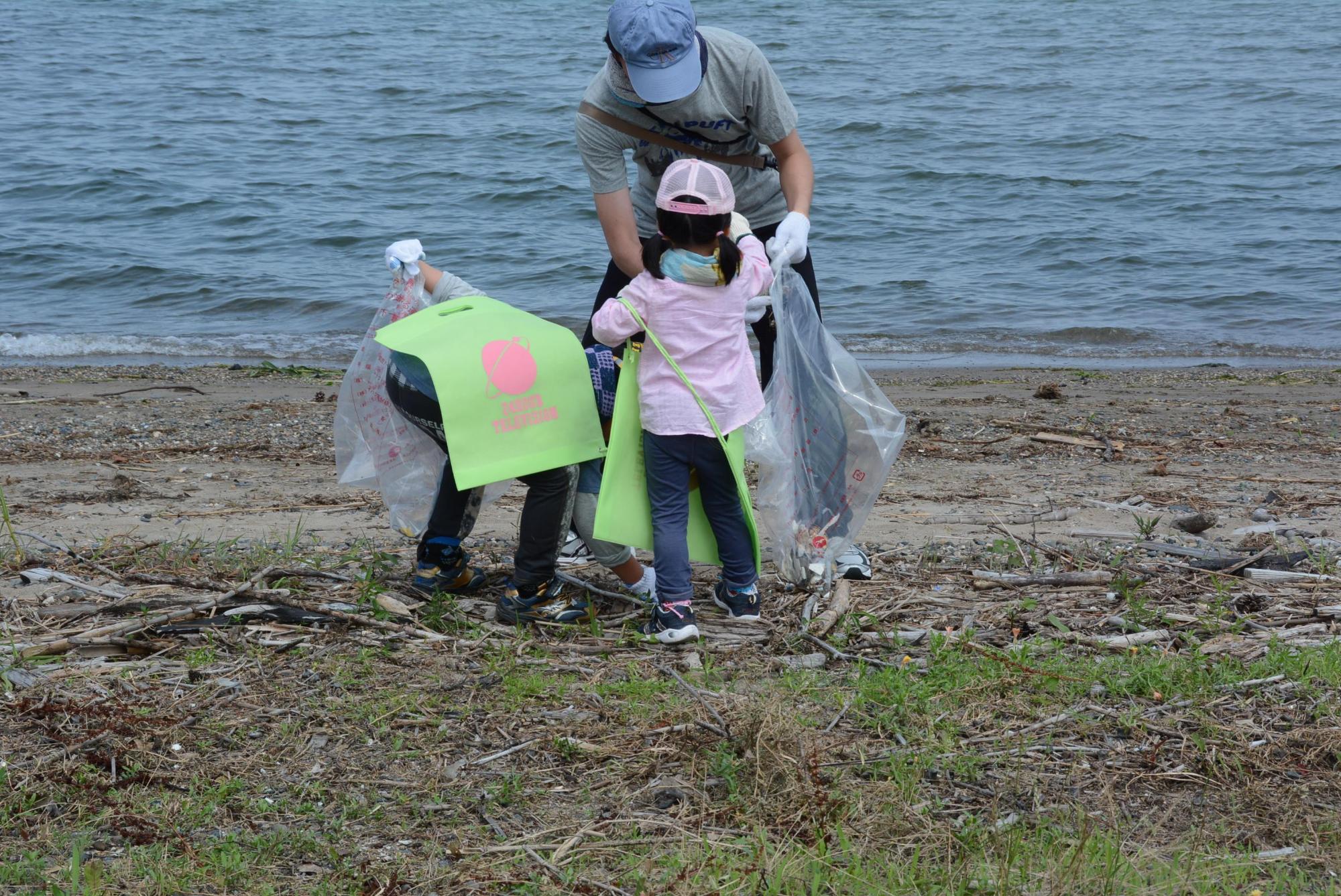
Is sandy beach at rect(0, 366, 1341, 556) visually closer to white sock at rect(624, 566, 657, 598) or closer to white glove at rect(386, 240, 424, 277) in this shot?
white sock at rect(624, 566, 657, 598)

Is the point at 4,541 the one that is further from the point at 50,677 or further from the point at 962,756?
the point at 962,756

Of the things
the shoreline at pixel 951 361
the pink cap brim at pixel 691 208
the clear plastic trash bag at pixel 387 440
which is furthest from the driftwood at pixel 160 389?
the pink cap brim at pixel 691 208

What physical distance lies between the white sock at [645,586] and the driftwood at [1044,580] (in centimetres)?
104

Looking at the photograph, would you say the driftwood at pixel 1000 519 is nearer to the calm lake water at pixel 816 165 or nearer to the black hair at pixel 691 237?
the black hair at pixel 691 237

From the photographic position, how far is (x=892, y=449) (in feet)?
13.4

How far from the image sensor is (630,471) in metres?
3.76

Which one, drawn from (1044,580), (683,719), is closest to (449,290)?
(683,719)

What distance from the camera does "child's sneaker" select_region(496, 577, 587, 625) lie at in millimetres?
3773

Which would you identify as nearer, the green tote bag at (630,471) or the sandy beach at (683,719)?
the sandy beach at (683,719)

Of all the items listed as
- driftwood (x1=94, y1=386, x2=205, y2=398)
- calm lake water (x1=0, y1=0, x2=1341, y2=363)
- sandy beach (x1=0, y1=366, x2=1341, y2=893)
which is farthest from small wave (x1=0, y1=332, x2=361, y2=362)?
sandy beach (x1=0, y1=366, x2=1341, y2=893)

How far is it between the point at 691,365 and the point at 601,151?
2.85 ft

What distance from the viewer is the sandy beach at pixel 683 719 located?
2.49m

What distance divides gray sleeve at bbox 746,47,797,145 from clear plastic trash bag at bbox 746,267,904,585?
1.51 feet

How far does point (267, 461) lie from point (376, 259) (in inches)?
284
